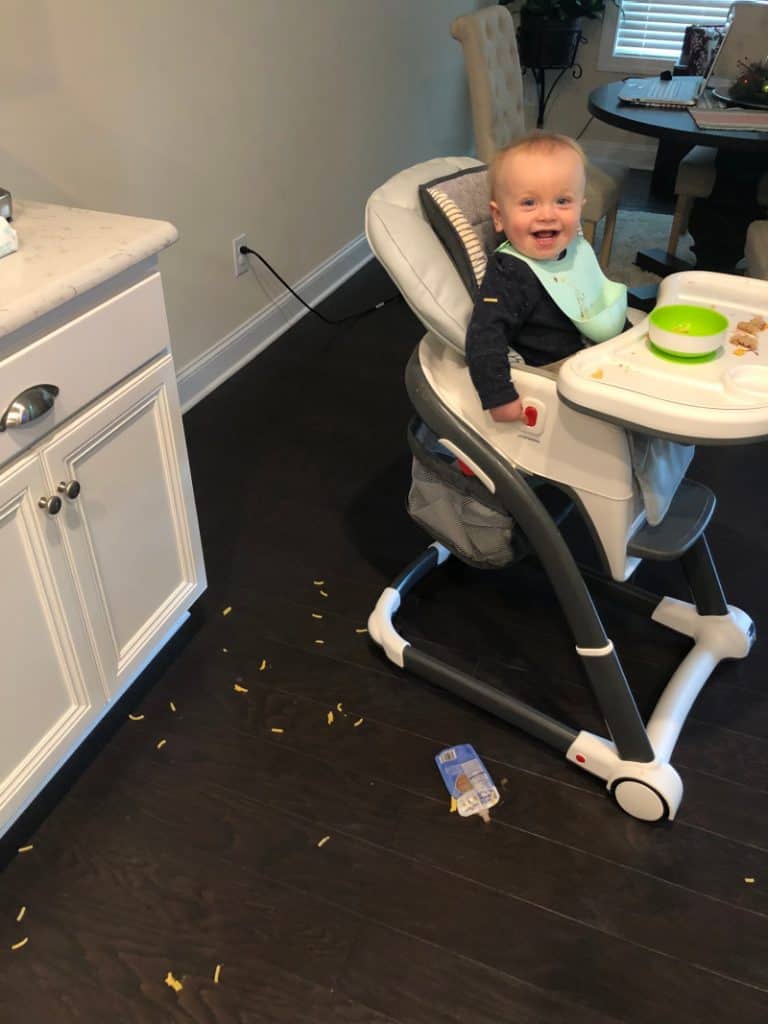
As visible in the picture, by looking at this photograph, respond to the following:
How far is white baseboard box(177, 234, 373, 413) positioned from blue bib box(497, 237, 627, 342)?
1.45 meters

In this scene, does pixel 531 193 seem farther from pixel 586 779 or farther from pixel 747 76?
pixel 747 76

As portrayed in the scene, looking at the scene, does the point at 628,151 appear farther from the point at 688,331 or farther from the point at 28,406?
the point at 28,406

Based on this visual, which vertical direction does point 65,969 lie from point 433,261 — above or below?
below

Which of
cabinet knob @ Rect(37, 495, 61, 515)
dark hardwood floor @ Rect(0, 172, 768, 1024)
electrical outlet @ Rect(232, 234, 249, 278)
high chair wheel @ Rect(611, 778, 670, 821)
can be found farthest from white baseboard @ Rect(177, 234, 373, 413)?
high chair wheel @ Rect(611, 778, 670, 821)

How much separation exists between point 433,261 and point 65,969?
1.24m

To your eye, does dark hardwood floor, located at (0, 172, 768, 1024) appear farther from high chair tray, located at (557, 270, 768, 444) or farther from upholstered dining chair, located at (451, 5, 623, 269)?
upholstered dining chair, located at (451, 5, 623, 269)

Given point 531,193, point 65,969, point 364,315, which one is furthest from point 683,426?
point 364,315

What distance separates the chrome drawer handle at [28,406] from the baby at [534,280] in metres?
0.63

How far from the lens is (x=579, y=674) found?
5.61 ft

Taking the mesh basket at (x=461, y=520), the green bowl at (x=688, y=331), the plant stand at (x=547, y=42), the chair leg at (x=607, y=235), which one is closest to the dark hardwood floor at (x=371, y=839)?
the mesh basket at (x=461, y=520)

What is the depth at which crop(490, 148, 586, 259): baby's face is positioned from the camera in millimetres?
1310

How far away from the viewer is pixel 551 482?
1.35 m

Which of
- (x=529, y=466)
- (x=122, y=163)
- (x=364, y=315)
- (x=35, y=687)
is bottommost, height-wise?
(x=364, y=315)

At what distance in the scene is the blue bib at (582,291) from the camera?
136 cm
